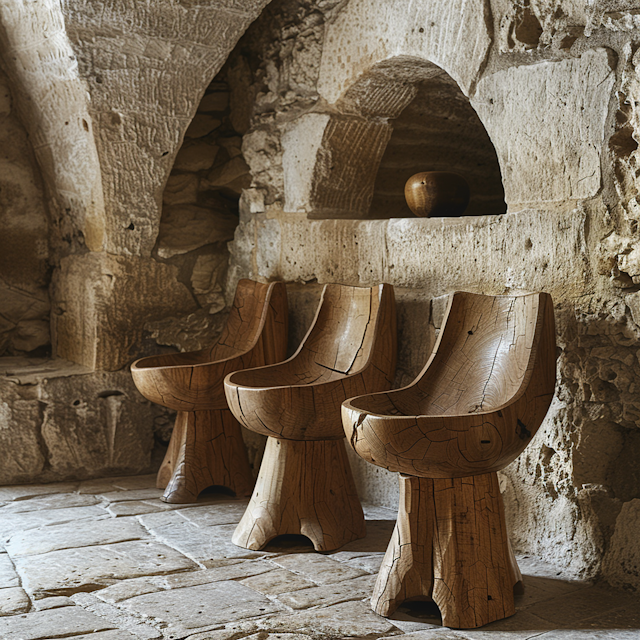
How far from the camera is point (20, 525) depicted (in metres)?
2.84

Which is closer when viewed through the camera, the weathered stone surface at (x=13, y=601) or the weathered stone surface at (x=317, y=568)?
the weathered stone surface at (x=13, y=601)

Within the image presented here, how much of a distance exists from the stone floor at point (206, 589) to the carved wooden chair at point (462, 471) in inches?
3.5

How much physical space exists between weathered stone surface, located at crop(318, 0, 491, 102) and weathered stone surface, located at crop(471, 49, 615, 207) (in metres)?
0.13

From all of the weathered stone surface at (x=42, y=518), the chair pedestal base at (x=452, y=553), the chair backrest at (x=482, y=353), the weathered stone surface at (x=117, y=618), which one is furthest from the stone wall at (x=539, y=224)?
the weathered stone surface at (x=117, y=618)

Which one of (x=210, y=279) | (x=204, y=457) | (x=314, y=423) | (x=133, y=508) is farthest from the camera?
(x=210, y=279)

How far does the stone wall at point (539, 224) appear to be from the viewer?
223cm

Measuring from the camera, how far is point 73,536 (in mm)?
2730

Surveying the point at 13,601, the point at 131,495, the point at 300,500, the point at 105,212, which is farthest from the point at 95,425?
the point at 13,601

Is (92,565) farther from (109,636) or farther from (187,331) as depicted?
(187,331)

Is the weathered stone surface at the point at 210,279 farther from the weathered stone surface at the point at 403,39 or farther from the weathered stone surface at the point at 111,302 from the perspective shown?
the weathered stone surface at the point at 403,39

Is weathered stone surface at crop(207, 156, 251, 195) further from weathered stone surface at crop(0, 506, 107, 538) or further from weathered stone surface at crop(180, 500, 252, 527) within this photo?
weathered stone surface at crop(0, 506, 107, 538)

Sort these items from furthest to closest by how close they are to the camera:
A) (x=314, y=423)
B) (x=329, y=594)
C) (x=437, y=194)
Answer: (x=437, y=194) → (x=314, y=423) → (x=329, y=594)

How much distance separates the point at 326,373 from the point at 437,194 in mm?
794

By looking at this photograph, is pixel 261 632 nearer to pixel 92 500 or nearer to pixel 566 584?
pixel 566 584
